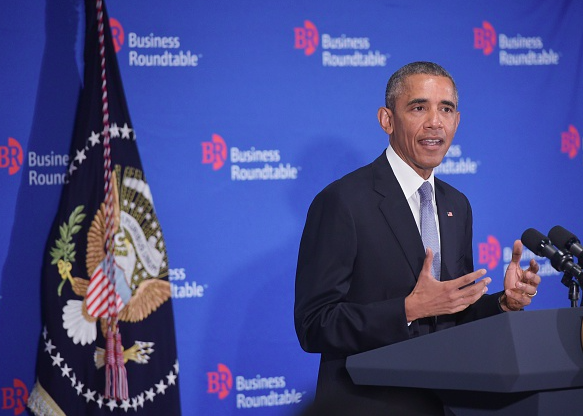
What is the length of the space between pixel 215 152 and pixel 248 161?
0.18m

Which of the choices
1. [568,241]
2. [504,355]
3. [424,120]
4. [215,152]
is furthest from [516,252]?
[215,152]

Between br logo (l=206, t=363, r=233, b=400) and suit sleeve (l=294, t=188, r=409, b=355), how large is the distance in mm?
1639

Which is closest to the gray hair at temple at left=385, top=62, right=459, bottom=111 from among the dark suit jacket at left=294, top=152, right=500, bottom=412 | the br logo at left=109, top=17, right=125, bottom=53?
the dark suit jacket at left=294, top=152, right=500, bottom=412

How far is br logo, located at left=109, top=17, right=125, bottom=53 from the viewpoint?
3.65 metres

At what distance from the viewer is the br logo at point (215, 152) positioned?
3.76 metres

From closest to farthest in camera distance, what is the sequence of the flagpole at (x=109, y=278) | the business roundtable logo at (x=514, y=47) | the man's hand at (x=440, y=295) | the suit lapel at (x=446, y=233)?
1. the man's hand at (x=440, y=295)
2. the suit lapel at (x=446, y=233)
3. the flagpole at (x=109, y=278)
4. the business roundtable logo at (x=514, y=47)

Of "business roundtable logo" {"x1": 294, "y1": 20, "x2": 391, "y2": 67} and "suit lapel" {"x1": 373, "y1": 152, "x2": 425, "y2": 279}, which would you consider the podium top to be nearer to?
"suit lapel" {"x1": 373, "y1": 152, "x2": 425, "y2": 279}

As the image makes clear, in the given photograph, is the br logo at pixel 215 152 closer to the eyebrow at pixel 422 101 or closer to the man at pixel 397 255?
the man at pixel 397 255

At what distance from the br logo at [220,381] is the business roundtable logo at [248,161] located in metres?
0.96

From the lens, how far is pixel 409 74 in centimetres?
239

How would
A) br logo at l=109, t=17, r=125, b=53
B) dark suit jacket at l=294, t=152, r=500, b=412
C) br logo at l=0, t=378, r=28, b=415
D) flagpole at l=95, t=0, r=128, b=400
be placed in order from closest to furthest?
dark suit jacket at l=294, t=152, r=500, b=412, flagpole at l=95, t=0, r=128, b=400, br logo at l=0, t=378, r=28, b=415, br logo at l=109, t=17, r=125, b=53

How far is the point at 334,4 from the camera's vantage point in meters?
4.01

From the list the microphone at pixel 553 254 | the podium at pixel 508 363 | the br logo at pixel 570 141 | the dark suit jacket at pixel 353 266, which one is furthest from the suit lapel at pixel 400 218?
the br logo at pixel 570 141

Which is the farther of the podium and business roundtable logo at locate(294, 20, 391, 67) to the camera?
business roundtable logo at locate(294, 20, 391, 67)
